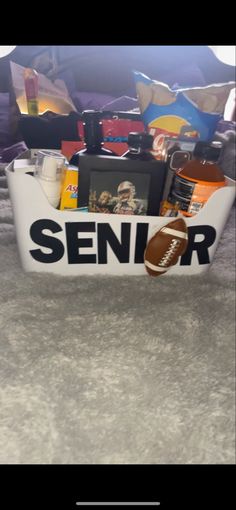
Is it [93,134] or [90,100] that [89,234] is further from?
[90,100]

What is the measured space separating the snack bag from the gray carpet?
0.27 m

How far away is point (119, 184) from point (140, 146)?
72 mm

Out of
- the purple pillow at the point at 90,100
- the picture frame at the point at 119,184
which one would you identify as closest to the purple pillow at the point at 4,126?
the purple pillow at the point at 90,100

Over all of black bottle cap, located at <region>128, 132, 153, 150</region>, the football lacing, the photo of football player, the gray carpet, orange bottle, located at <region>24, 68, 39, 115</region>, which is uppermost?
orange bottle, located at <region>24, 68, 39, 115</region>

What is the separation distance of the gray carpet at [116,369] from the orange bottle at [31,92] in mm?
396

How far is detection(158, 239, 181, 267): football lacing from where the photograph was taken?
0.60 m

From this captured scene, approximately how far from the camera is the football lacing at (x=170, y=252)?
1.98 ft
